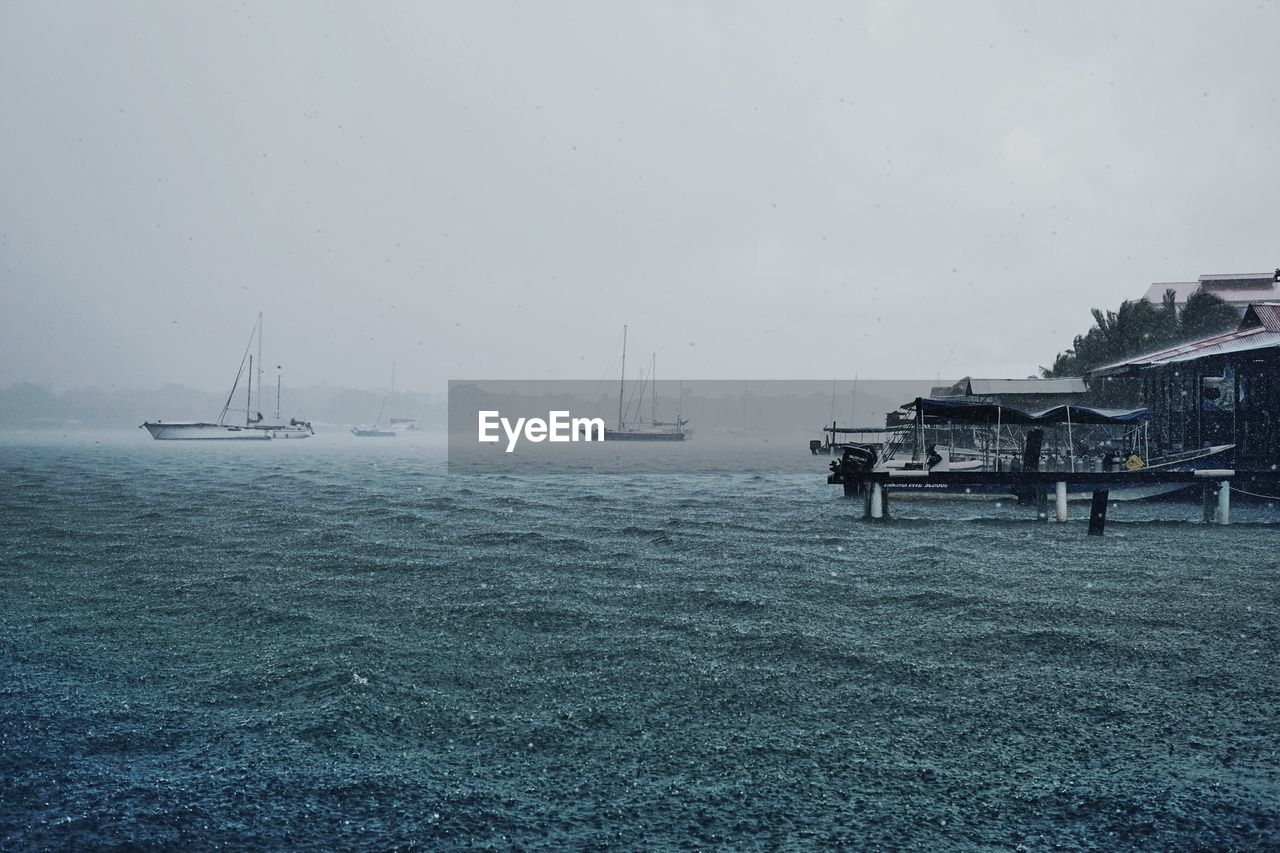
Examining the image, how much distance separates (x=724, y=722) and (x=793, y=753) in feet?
3.13

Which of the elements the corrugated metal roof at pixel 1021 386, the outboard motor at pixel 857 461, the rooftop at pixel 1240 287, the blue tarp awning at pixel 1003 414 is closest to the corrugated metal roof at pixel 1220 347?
the blue tarp awning at pixel 1003 414

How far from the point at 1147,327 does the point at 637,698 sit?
57067mm

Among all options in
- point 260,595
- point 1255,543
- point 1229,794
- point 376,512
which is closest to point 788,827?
point 1229,794

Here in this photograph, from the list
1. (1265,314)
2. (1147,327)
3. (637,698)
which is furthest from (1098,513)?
(1147,327)

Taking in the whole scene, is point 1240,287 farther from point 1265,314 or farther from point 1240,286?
point 1265,314

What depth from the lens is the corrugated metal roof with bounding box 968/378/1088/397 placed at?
142ft

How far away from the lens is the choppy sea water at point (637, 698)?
19.2 feet

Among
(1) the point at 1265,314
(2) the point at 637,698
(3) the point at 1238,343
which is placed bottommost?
(2) the point at 637,698

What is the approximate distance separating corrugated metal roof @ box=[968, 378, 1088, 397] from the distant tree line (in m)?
10.4

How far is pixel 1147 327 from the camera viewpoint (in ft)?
171

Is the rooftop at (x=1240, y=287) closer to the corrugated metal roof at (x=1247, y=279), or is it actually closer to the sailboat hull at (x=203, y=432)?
the corrugated metal roof at (x=1247, y=279)

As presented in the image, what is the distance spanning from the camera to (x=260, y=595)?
14.1 metres

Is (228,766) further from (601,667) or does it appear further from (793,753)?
(793,753)

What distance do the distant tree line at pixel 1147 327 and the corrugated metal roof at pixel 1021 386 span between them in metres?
10.4
